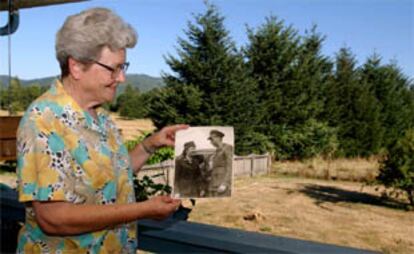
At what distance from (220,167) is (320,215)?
7.63 metres

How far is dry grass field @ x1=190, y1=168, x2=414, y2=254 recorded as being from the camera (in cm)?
704

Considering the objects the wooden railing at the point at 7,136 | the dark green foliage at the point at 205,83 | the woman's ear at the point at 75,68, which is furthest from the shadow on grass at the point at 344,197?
the woman's ear at the point at 75,68

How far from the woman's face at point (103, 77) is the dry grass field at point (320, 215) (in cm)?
579

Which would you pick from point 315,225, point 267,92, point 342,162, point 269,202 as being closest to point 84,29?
point 315,225

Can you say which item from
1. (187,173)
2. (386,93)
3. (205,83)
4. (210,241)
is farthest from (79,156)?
(386,93)

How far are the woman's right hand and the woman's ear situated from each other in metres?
0.33

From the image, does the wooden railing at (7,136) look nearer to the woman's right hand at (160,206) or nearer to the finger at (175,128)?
the finger at (175,128)

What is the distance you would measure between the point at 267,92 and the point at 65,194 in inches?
621

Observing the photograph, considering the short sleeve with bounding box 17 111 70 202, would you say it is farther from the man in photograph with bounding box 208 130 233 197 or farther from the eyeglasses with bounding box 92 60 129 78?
the man in photograph with bounding box 208 130 233 197

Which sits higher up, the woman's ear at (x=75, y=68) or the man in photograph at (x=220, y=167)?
the woman's ear at (x=75, y=68)

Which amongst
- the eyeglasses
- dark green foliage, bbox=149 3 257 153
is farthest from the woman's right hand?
dark green foliage, bbox=149 3 257 153

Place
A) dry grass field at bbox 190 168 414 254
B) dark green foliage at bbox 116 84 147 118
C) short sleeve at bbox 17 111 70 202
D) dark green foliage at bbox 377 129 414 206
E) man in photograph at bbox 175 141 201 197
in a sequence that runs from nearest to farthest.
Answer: short sleeve at bbox 17 111 70 202, man in photograph at bbox 175 141 201 197, dry grass field at bbox 190 168 414 254, dark green foliage at bbox 377 129 414 206, dark green foliage at bbox 116 84 147 118

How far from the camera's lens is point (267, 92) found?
16.6 meters

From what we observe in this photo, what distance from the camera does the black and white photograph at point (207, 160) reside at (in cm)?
138
